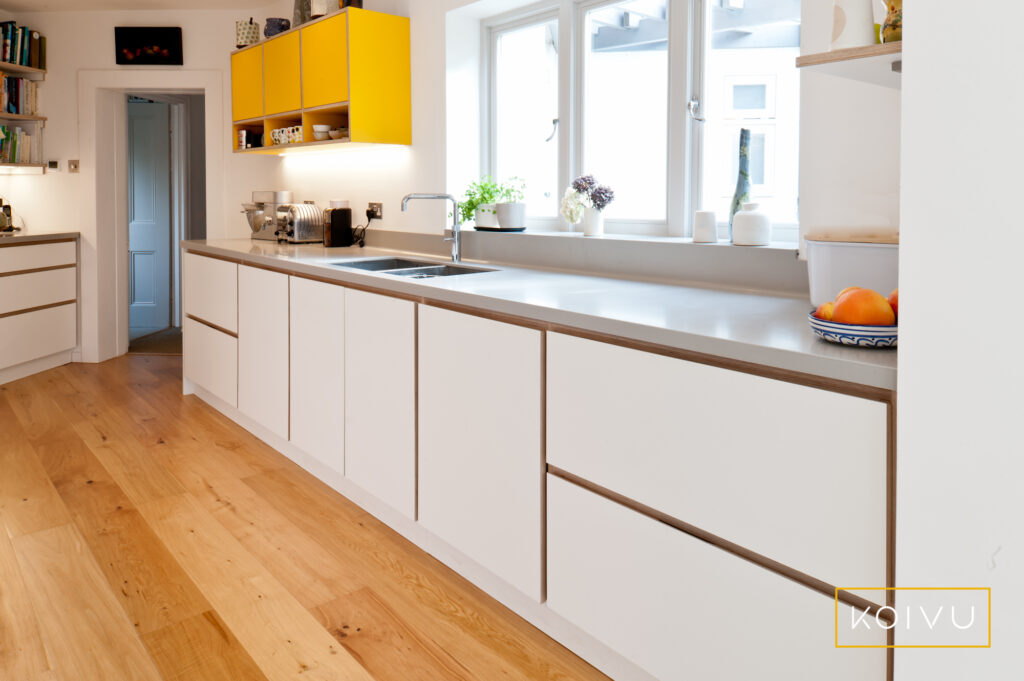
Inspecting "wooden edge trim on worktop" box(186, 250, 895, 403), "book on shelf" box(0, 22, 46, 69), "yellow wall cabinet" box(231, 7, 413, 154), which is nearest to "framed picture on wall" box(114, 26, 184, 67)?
"book on shelf" box(0, 22, 46, 69)

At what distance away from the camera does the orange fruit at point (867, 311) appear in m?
1.26

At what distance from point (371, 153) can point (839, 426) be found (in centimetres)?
324

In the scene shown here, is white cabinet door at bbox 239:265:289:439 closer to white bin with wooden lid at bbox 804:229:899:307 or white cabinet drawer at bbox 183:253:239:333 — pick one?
white cabinet drawer at bbox 183:253:239:333

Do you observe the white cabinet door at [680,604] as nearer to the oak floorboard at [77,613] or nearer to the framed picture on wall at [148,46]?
the oak floorboard at [77,613]

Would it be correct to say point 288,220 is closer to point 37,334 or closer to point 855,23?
point 37,334

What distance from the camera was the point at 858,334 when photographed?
125 centimetres

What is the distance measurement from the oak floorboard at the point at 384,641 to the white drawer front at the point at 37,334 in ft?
12.1

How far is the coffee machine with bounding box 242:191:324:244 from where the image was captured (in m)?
4.20

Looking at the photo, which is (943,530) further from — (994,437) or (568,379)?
(568,379)

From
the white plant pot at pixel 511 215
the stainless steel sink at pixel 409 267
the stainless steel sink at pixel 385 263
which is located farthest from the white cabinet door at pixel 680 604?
the stainless steel sink at pixel 385 263

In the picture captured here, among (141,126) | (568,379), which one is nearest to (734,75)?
(568,379)

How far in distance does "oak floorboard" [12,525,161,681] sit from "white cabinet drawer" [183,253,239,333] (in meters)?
1.40

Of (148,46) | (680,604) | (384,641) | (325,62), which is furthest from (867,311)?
(148,46)

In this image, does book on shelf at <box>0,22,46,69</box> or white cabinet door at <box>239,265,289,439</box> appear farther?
book on shelf at <box>0,22,46,69</box>
